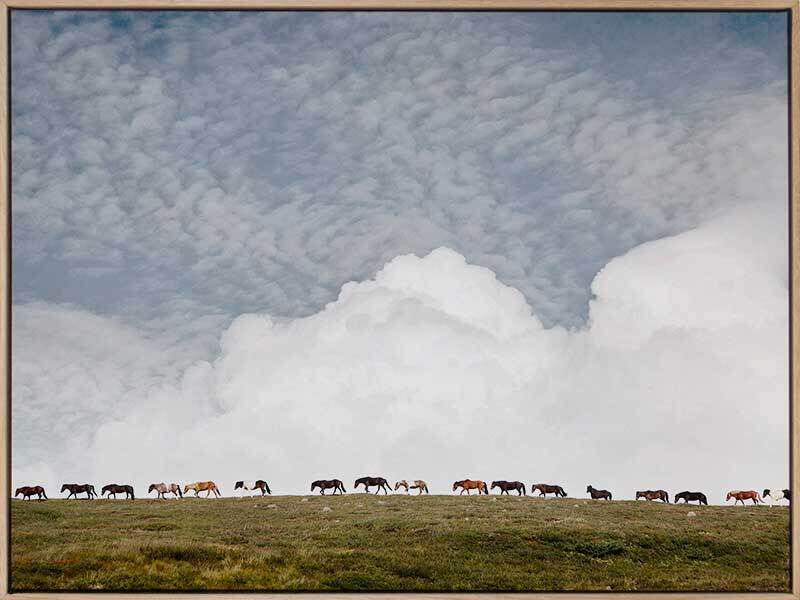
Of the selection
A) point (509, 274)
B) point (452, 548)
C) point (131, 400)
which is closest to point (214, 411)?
point (131, 400)

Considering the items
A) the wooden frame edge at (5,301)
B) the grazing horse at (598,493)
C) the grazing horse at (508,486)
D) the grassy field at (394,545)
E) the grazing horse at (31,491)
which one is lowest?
the grassy field at (394,545)

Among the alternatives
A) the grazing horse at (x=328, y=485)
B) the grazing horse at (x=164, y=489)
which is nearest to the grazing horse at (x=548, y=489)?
the grazing horse at (x=328, y=485)

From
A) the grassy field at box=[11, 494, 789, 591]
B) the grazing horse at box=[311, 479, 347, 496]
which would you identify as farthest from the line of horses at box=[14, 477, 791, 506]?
the grassy field at box=[11, 494, 789, 591]

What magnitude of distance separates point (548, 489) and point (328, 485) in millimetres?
3702

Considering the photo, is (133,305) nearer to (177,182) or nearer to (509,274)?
(177,182)

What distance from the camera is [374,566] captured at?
1299 cm

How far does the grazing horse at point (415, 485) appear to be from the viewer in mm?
13664

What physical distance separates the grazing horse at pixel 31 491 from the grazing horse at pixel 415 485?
570 cm

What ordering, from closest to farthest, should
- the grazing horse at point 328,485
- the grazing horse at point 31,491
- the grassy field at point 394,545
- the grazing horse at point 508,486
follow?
the grassy field at point 394,545
the grazing horse at point 31,491
the grazing horse at point 508,486
the grazing horse at point 328,485

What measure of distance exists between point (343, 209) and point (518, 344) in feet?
12.5

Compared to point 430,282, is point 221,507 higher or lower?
lower

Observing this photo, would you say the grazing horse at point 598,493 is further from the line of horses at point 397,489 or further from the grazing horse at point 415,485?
the grazing horse at point 415,485

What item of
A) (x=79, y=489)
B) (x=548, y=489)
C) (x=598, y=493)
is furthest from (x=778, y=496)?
(x=79, y=489)

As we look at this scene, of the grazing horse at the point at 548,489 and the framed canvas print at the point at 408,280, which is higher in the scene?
the framed canvas print at the point at 408,280
